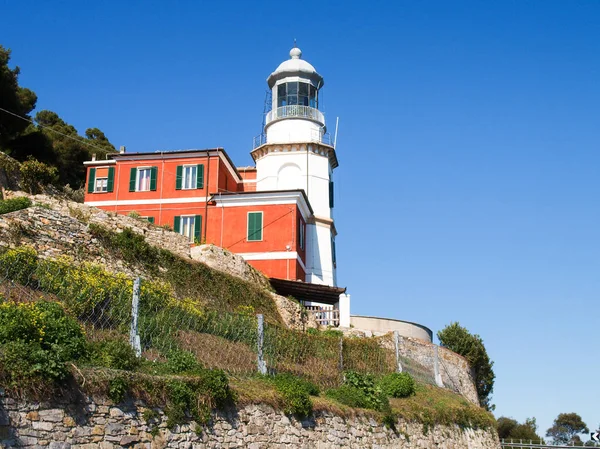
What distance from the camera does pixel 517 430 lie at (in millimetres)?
63500

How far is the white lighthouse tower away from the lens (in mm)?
41625

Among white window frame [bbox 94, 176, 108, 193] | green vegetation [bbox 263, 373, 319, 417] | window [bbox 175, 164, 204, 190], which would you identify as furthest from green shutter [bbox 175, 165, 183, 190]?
green vegetation [bbox 263, 373, 319, 417]

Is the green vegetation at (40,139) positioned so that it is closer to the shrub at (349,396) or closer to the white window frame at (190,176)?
the white window frame at (190,176)

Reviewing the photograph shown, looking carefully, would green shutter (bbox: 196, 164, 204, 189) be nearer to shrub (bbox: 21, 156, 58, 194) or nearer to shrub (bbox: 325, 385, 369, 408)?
shrub (bbox: 21, 156, 58, 194)

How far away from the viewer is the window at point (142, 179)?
39.8 meters

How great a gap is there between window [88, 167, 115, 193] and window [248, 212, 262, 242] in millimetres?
8871

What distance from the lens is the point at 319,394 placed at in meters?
17.4

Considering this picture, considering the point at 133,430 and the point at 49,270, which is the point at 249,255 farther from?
the point at 133,430

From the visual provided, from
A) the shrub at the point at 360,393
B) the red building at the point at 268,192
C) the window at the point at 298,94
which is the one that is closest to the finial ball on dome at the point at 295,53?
the red building at the point at 268,192

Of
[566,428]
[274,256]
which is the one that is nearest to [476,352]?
[274,256]

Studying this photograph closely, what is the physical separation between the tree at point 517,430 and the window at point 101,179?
1550 inches

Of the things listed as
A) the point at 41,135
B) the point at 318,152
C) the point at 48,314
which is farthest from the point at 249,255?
the point at 48,314

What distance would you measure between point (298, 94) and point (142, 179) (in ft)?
39.6

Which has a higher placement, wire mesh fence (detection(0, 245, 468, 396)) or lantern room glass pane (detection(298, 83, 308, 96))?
lantern room glass pane (detection(298, 83, 308, 96))
